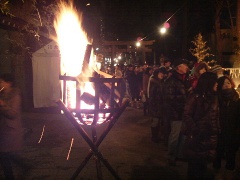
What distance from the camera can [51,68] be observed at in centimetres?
1212

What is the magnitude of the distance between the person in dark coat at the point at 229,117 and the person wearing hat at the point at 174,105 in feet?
2.77

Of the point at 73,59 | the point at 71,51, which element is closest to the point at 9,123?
the point at 73,59

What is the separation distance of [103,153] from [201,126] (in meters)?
3.39

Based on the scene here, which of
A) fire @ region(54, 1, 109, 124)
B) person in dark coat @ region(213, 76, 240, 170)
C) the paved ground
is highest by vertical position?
fire @ region(54, 1, 109, 124)

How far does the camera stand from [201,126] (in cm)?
468

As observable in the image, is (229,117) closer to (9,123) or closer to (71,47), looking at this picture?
(71,47)

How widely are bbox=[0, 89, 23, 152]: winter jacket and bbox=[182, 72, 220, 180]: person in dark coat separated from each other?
2.70 m

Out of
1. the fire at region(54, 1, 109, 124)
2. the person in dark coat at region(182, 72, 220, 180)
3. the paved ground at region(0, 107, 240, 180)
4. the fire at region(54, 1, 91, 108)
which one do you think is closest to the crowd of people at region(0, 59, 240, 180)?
the person in dark coat at region(182, 72, 220, 180)

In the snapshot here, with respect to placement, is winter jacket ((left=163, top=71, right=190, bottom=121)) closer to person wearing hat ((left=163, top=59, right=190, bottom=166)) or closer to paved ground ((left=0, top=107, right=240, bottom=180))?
person wearing hat ((left=163, top=59, right=190, bottom=166))

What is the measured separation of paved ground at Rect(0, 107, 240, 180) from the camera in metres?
6.19

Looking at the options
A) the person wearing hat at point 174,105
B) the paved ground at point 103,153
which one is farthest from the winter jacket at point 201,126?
the person wearing hat at point 174,105

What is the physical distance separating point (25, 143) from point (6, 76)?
327 cm

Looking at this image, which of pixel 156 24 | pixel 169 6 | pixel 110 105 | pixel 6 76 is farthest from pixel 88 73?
pixel 156 24

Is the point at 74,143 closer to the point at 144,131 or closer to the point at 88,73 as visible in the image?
the point at 144,131
